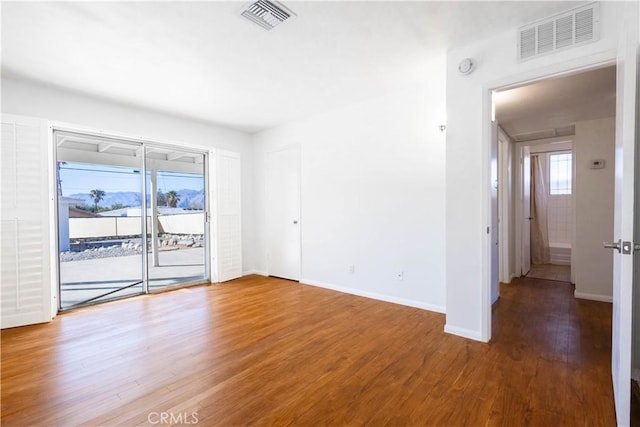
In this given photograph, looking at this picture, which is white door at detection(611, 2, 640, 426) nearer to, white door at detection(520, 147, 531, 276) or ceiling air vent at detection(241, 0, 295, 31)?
ceiling air vent at detection(241, 0, 295, 31)

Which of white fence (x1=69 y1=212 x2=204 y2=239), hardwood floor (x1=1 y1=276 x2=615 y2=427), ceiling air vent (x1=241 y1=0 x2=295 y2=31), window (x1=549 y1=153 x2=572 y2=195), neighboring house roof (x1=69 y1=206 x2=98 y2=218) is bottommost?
hardwood floor (x1=1 y1=276 x2=615 y2=427)

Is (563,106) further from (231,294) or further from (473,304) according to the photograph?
(231,294)

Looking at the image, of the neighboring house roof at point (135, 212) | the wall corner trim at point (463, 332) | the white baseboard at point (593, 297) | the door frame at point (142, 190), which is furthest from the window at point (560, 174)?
the neighboring house roof at point (135, 212)

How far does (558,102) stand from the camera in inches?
→ 135

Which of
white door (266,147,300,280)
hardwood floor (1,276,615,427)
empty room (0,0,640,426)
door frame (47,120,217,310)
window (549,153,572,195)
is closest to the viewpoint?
hardwood floor (1,276,615,427)

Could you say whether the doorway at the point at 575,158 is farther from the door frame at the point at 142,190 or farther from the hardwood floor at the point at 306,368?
the door frame at the point at 142,190

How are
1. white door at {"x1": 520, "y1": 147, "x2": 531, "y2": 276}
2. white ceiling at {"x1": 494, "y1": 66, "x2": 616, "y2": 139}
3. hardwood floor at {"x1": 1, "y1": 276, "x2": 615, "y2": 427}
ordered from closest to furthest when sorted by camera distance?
hardwood floor at {"x1": 1, "y1": 276, "x2": 615, "y2": 427} < white ceiling at {"x1": 494, "y1": 66, "x2": 616, "y2": 139} < white door at {"x1": 520, "y1": 147, "x2": 531, "y2": 276}

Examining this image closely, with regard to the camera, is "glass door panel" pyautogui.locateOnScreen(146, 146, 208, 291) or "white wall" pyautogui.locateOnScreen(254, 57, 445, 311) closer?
A: "white wall" pyautogui.locateOnScreen(254, 57, 445, 311)

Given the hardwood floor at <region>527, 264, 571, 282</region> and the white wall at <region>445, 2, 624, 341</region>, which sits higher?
the white wall at <region>445, 2, 624, 341</region>

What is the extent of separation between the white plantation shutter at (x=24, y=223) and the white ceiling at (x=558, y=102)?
5047mm

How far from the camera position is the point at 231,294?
409cm

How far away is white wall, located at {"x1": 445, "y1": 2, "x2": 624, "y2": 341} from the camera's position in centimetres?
242

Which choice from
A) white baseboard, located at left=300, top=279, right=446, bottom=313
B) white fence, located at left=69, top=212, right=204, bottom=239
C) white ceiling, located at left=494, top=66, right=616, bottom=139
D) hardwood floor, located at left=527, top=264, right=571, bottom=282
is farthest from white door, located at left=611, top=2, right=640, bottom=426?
white fence, located at left=69, top=212, right=204, bottom=239

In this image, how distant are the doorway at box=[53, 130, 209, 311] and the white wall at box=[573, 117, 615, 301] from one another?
5.52 m
